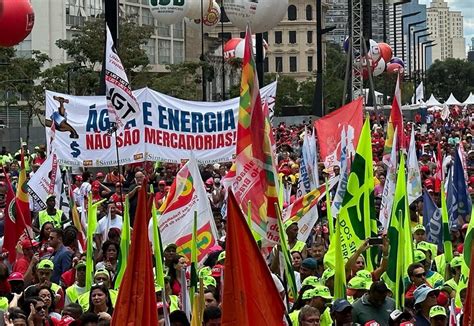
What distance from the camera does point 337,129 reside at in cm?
1819

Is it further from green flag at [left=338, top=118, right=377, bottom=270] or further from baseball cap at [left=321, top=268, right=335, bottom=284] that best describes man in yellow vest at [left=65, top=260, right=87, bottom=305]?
green flag at [left=338, top=118, right=377, bottom=270]

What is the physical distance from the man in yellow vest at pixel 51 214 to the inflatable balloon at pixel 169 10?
1156cm

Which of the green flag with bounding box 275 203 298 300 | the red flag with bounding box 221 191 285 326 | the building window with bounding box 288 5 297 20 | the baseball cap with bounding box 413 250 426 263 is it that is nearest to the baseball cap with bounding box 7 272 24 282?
the green flag with bounding box 275 203 298 300

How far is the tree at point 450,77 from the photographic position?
438 feet

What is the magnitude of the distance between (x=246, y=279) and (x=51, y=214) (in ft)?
24.8

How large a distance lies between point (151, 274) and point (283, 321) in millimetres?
865

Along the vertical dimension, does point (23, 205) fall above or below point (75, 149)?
below

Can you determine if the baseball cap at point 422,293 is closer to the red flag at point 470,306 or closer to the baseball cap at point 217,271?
the red flag at point 470,306

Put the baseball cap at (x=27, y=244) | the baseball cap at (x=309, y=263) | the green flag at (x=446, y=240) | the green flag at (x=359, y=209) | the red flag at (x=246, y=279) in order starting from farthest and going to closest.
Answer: the baseball cap at (x=27, y=244), the green flag at (x=359, y=209), the green flag at (x=446, y=240), the baseball cap at (x=309, y=263), the red flag at (x=246, y=279)

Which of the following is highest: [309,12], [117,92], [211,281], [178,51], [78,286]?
[309,12]

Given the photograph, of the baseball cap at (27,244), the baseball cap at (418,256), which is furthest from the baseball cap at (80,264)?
the baseball cap at (418,256)

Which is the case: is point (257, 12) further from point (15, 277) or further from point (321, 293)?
point (321, 293)

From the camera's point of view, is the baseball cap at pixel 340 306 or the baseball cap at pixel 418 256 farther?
the baseball cap at pixel 418 256

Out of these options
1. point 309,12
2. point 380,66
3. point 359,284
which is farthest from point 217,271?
point 309,12
